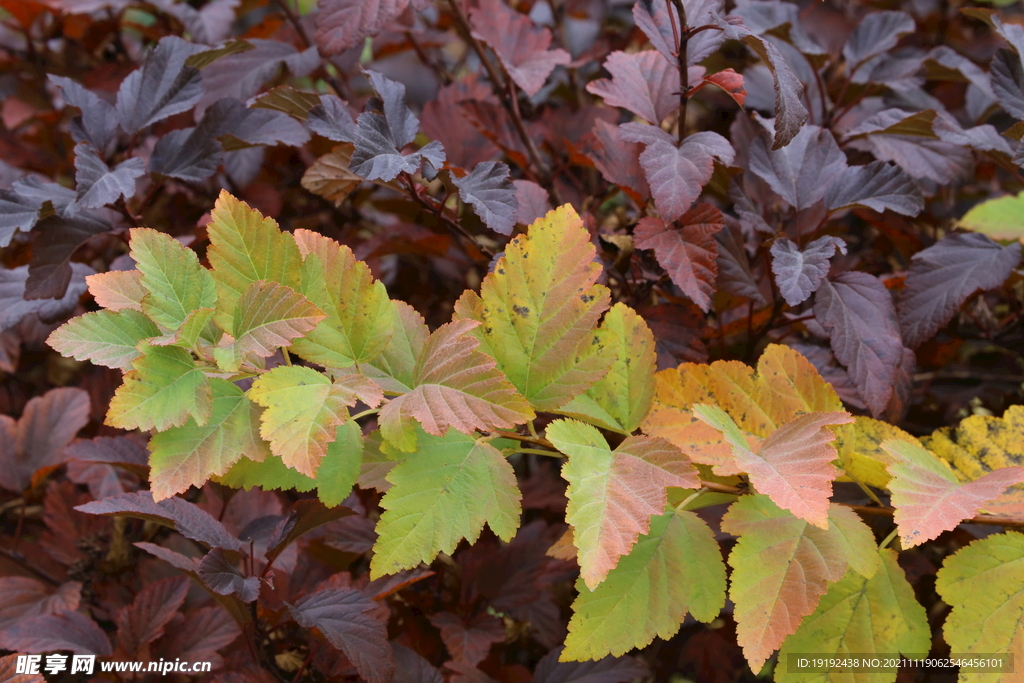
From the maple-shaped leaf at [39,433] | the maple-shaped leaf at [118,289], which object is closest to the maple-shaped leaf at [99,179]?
the maple-shaped leaf at [118,289]

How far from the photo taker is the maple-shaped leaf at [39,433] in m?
1.08

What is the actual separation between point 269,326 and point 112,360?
0.43 ft

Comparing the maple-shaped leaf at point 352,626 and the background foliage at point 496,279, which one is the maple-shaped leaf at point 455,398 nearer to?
the background foliage at point 496,279

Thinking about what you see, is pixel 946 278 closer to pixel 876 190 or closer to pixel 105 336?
pixel 876 190

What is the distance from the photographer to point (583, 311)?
646 millimetres

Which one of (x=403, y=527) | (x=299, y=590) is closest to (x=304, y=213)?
(x=299, y=590)

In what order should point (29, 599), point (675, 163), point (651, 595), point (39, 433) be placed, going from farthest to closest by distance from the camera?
point (39, 433), point (29, 599), point (675, 163), point (651, 595)

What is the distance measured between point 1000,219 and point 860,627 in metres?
0.61

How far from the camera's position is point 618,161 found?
89cm

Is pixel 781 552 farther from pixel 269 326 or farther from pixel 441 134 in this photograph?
pixel 441 134

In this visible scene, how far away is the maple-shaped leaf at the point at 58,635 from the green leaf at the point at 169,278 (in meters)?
0.51

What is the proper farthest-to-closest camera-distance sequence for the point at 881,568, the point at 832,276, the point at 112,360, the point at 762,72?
1. the point at 762,72
2. the point at 832,276
3. the point at 881,568
4. the point at 112,360

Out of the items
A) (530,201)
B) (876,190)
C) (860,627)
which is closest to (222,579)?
(530,201)

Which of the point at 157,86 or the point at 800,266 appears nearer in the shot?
the point at 800,266
